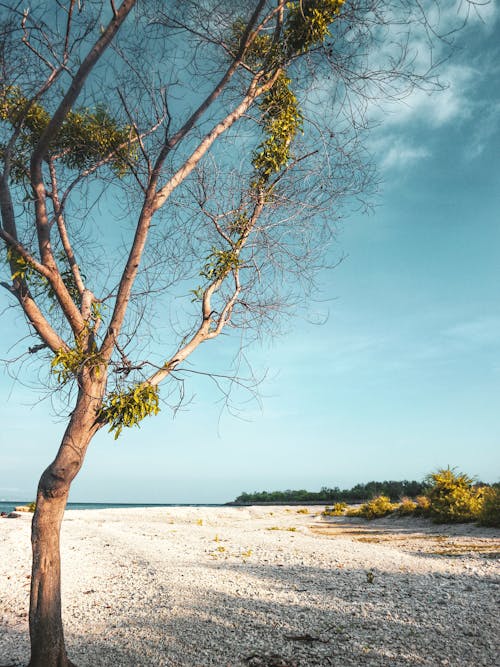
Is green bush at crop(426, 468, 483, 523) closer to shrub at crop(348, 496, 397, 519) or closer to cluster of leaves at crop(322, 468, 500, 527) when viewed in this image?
cluster of leaves at crop(322, 468, 500, 527)

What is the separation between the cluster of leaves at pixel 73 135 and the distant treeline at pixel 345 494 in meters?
21.3

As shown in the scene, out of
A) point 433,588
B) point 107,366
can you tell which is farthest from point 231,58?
point 433,588

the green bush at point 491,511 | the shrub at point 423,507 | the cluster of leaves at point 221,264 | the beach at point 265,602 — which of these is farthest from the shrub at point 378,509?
the cluster of leaves at point 221,264

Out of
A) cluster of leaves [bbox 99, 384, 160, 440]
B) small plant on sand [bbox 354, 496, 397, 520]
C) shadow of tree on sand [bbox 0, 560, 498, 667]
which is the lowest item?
shadow of tree on sand [bbox 0, 560, 498, 667]

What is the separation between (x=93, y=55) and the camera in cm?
415

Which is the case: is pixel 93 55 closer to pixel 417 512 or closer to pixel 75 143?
pixel 75 143

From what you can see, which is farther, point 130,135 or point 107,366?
point 130,135

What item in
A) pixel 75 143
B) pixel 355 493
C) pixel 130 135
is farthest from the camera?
pixel 355 493

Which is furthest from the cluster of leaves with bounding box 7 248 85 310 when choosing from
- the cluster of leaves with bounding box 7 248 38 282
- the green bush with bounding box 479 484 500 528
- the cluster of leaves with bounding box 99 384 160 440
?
the green bush with bounding box 479 484 500 528

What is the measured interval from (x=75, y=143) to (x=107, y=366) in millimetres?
3148

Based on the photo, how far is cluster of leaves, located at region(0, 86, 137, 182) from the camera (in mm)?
5531

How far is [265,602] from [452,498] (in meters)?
9.71

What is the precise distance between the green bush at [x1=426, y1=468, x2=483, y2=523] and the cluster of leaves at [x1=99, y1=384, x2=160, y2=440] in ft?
38.9

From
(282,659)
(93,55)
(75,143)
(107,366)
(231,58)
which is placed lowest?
(282,659)
